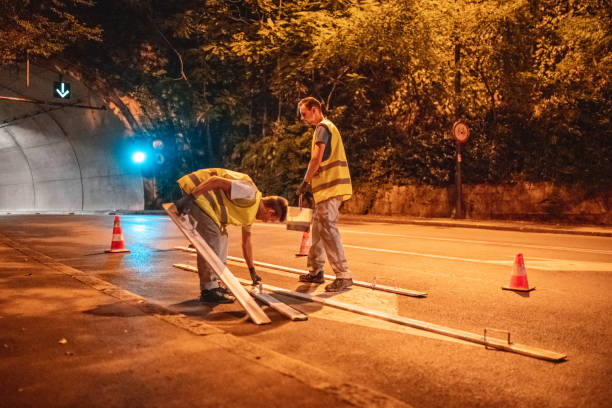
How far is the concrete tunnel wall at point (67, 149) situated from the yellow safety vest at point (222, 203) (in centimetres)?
2136

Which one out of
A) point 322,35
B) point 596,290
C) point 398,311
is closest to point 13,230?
point 322,35

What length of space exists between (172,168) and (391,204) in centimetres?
1288

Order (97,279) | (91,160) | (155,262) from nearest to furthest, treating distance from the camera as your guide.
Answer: (97,279), (155,262), (91,160)

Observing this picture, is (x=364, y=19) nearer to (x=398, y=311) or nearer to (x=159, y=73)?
(x=159, y=73)

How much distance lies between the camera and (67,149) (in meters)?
29.2

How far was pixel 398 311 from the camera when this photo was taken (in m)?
5.31

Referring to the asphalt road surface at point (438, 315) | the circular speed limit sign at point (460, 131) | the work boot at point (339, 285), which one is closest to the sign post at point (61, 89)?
the asphalt road surface at point (438, 315)

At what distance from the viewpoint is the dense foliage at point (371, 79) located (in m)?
16.4

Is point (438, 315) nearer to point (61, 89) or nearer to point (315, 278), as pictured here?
point (315, 278)

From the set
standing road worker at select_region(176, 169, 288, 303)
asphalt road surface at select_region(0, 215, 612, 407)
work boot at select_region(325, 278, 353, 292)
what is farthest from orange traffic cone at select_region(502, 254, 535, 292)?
standing road worker at select_region(176, 169, 288, 303)

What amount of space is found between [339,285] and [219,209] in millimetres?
1609

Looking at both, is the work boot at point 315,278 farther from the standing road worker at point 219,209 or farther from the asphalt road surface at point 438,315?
the standing road worker at point 219,209

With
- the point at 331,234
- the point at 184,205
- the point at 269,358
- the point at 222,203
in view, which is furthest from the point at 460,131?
the point at 269,358

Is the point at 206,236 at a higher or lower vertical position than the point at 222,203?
lower
